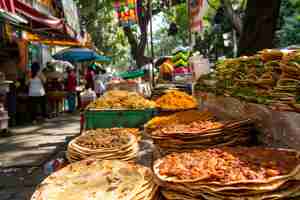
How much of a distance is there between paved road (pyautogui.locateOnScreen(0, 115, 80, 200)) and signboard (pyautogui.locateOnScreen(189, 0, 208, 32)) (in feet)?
9.09

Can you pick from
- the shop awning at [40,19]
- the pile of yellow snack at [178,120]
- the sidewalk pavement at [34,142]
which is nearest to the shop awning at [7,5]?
the shop awning at [40,19]

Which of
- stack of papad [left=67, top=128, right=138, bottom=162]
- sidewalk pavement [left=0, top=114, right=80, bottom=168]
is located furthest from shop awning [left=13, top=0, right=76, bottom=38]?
stack of papad [left=67, top=128, right=138, bottom=162]

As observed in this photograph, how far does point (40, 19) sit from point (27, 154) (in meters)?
2.72

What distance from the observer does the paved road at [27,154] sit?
5.77m

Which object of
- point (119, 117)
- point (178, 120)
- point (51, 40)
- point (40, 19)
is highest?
A: point (51, 40)

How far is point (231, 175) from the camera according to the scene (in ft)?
5.60

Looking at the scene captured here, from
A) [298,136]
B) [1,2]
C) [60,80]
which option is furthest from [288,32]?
[298,136]

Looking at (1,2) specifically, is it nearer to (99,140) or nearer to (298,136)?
(99,140)

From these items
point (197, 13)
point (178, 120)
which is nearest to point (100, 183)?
point (178, 120)

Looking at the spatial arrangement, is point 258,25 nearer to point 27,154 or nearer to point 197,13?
point 197,13

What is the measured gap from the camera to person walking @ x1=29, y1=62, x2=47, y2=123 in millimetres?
12258

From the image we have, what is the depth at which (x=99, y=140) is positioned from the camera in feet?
10.4

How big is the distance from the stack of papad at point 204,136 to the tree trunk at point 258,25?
3.78 m

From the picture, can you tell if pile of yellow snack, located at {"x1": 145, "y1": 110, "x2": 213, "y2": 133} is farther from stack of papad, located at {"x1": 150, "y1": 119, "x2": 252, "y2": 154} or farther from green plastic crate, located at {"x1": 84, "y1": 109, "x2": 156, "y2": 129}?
green plastic crate, located at {"x1": 84, "y1": 109, "x2": 156, "y2": 129}
